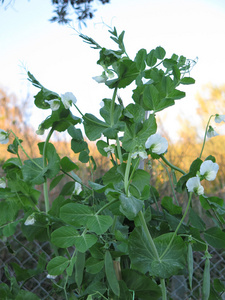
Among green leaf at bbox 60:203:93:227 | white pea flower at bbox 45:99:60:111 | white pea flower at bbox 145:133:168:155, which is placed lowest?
green leaf at bbox 60:203:93:227

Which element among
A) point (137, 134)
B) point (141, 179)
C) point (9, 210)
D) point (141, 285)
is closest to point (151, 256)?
point (141, 285)

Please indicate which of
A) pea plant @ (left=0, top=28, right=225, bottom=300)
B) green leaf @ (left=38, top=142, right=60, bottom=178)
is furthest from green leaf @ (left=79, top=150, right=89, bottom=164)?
green leaf @ (left=38, top=142, right=60, bottom=178)

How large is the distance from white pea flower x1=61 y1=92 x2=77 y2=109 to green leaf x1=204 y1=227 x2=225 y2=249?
49 centimetres

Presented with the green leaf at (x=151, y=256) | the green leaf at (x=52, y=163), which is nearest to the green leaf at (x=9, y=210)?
the green leaf at (x=52, y=163)

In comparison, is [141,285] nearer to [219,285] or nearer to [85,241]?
[85,241]

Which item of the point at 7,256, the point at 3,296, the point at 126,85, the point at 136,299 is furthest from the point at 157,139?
the point at 7,256

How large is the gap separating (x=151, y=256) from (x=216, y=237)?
0.71ft

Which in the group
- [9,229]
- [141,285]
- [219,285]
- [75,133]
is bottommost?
[219,285]

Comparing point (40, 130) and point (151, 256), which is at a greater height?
point (40, 130)

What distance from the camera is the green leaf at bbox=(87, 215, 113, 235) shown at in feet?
2.17

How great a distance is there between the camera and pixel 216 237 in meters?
0.85

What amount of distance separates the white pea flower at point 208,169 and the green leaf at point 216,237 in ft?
0.55

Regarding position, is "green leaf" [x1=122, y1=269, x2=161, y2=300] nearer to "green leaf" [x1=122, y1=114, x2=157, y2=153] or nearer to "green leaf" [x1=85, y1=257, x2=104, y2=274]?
"green leaf" [x1=85, y1=257, x2=104, y2=274]

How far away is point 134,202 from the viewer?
24.8 inches
